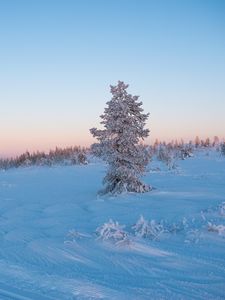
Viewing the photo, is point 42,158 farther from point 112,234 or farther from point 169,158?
point 112,234

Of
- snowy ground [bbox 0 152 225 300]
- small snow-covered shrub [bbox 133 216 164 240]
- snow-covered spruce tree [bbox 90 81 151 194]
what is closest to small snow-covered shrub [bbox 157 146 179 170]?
snow-covered spruce tree [bbox 90 81 151 194]

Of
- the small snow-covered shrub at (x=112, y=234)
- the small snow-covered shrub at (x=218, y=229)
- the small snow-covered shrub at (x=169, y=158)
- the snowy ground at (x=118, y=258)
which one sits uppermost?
the small snow-covered shrub at (x=169, y=158)

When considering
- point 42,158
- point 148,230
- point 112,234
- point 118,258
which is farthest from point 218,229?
point 42,158

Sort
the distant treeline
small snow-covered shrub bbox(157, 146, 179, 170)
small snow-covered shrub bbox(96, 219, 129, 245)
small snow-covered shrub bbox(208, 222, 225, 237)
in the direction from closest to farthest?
small snow-covered shrub bbox(208, 222, 225, 237)
small snow-covered shrub bbox(96, 219, 129, 245)
small snow-covered shrub bbox(157, 146, 179, 170)
the distant treeline

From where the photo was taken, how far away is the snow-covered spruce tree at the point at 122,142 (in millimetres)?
22953

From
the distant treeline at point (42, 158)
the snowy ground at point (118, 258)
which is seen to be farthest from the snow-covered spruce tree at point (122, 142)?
the distant treeline at point (42, 158)

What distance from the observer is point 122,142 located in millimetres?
23219

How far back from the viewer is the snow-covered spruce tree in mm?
22953

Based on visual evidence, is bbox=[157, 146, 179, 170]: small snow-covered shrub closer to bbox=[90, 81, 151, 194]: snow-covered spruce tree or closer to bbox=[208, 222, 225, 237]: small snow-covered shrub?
bbox=[90, 81, 151, 194]: snow-covered spruce tree

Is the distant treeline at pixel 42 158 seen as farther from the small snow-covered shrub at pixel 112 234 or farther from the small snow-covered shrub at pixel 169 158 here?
the small snow-covered shrub at pixel 112 234

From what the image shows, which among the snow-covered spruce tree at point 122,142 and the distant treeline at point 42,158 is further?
the distant treeline at point 42,158

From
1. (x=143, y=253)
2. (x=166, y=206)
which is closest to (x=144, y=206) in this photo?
(x=166, y=206)

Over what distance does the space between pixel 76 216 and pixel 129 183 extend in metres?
6.58

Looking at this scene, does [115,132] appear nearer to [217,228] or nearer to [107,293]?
[217,228]
